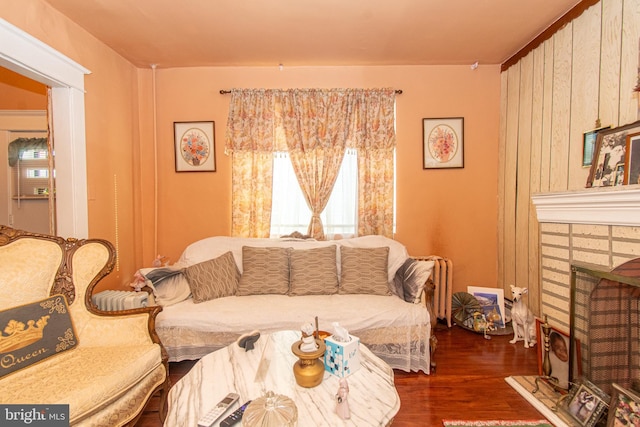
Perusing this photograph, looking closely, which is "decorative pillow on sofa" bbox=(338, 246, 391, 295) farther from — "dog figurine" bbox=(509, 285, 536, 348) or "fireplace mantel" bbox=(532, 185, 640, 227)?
"fireplace mantel" bbox=(532, 185, 640, 227)

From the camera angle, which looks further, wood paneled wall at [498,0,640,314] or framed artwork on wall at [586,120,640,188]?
wood paneled wall at [498,0,640,314]

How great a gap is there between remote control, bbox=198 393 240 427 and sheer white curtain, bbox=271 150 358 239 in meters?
2.30

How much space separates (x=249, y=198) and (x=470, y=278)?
9.05 ft

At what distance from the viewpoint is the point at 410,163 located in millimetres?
3570

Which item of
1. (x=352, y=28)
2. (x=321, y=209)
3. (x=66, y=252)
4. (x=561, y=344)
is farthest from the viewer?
(x=321, y=209)

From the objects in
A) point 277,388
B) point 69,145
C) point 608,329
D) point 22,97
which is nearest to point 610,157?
point 608,329

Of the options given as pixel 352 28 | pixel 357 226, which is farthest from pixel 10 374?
pixel 352 28

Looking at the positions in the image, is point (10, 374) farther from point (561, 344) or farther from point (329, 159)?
point (561, 344)

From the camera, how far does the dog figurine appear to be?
9.14 feet

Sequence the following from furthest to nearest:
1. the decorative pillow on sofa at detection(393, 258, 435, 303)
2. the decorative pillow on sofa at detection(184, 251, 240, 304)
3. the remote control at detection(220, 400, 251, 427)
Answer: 1. the decorative pillow on sofa at detection(184, 251, 240, 304)
2. the decorative pillow on sofa at detection(393, 258, 435, 303)
3. the remote control at detection(220, 400, 251, 427)

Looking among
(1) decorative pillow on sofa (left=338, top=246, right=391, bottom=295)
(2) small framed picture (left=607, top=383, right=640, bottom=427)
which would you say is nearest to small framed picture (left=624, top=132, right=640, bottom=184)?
(2) small framed picture (left=607, top=383, right=640, bottom=427)

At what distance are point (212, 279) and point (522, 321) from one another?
2843mm

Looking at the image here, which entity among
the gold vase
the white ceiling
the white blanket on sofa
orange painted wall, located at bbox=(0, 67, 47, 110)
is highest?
the white ceiling

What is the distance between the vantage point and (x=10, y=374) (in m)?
1.55
